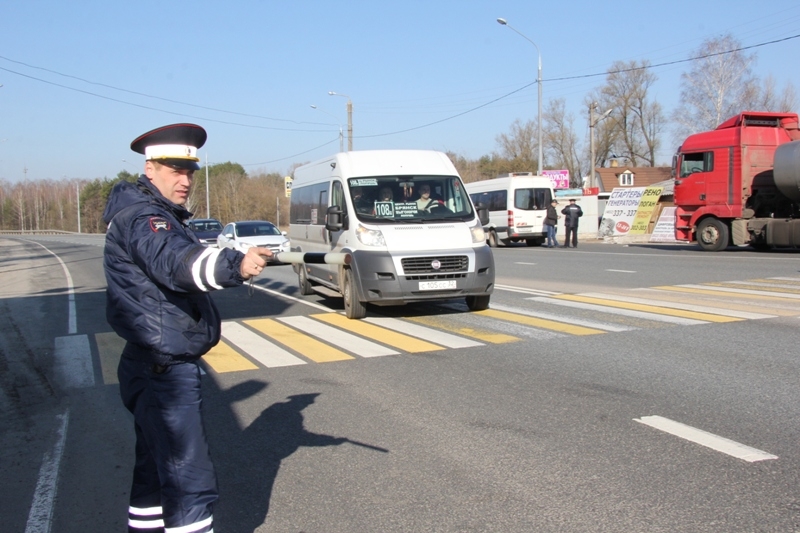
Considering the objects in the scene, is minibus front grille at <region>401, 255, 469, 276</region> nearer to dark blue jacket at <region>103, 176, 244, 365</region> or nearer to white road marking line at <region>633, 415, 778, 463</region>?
white road marking line at <region>633, 415, 778, 463</region>

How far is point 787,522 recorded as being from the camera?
364 cm

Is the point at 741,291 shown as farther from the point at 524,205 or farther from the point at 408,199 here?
the point at 524,205

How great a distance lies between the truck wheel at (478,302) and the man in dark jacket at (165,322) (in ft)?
27.7

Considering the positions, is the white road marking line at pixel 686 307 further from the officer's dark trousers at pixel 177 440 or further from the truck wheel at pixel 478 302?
the officer's dark trousers at pixel 177 440

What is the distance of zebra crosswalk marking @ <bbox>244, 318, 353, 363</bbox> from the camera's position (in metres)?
8.28

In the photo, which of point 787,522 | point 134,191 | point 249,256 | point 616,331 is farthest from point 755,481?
point 616,331

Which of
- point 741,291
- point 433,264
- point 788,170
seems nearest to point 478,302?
point 433,264

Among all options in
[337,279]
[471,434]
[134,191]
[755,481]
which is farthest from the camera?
[337,279]

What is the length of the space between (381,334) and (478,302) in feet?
7.43

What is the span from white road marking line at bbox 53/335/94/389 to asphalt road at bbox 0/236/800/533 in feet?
0.18

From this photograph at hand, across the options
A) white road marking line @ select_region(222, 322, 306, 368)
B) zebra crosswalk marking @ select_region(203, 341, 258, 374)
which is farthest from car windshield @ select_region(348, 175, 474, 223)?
zebra crosswalk marking @ select_region(203, 341, 258, 374)

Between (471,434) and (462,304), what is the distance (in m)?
7.40

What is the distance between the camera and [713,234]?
75.3 ft

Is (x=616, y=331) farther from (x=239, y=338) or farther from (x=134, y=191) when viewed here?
(x=134, y=191)
